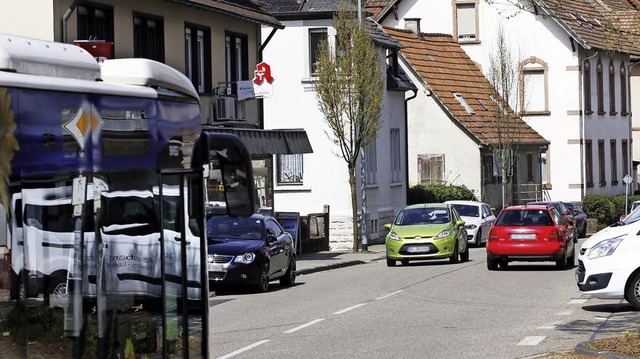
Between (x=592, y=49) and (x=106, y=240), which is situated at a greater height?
(x=592, y=49)

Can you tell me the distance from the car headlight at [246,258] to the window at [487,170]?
1357 inches

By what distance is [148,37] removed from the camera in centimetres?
3052

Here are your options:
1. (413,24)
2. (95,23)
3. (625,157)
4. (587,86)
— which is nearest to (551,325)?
(95,23)

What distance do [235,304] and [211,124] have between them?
40.0 ft

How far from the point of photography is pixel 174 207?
7.41 metres

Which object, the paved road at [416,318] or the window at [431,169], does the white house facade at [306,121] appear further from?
the paved road at [416,318]

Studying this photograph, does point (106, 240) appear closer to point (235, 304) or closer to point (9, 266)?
point (9, 266)

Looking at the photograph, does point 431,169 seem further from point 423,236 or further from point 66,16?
point 66,16

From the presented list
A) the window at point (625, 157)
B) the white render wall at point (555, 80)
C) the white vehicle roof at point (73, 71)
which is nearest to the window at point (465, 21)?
the white render wall at point (555, 80)

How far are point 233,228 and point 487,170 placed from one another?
112 ft

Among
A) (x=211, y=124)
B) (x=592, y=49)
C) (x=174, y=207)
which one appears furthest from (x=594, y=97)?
(x=174, y=207)

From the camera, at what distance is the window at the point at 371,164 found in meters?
46.5

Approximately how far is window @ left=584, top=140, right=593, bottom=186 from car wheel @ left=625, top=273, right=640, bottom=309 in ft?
155

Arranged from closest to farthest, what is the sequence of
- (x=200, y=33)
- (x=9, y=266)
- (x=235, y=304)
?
(x=9, y=266) → (x=235, y=304) → (x=200, y=33)
